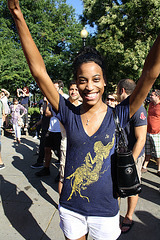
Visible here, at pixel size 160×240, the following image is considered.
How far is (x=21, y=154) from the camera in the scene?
6.44m

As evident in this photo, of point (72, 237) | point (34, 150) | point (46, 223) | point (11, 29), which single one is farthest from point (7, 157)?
point (11, 29)

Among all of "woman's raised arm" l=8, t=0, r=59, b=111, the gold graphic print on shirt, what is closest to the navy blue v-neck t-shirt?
the gold graphic print on shirt

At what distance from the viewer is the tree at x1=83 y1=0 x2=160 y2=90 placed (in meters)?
11.8

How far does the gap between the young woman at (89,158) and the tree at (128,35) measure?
10.8m

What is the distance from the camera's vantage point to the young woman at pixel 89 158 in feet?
4.39

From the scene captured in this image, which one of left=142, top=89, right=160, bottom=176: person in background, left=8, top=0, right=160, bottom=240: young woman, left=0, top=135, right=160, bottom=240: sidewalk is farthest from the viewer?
left=142, top=89, right=160, bottom=176: person in background

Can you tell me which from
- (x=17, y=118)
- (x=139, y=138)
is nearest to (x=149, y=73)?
(x=139, y=138)

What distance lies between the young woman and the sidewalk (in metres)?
1.44

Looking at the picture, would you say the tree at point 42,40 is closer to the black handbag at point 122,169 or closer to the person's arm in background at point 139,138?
the person's arm in background at point 139,138

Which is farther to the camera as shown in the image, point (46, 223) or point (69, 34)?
point (69, 34)

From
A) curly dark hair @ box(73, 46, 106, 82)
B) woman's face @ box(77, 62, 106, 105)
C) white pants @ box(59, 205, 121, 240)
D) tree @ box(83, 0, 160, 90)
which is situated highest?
tree @ box(83, 0, 160, 90)

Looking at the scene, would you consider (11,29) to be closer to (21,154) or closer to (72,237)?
(21,154)

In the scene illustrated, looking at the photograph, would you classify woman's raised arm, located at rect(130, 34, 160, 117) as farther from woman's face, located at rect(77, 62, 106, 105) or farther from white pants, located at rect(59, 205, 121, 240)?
white pants, located at rect(59, 205, 121, 240)

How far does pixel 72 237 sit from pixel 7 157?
5100 millimetres
